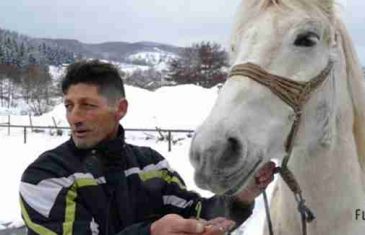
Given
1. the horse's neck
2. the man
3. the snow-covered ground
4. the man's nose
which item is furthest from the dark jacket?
the snow-covered ground

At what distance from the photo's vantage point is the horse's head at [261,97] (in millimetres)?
1823

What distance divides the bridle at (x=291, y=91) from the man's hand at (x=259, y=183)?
6 cm

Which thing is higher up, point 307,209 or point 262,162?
point 262,162

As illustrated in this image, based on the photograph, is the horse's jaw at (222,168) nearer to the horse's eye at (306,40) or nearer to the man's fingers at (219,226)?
the man's fingers at (219,226)

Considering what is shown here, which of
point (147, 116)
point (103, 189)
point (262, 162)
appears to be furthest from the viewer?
point (147, 116)

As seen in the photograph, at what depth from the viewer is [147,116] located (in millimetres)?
29516

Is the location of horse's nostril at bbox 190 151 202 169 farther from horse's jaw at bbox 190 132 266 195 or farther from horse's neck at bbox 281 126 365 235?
horse's neck at bbox 281 126 365 235

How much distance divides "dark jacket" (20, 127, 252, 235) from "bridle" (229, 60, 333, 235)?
243 mm

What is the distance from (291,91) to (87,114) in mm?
853

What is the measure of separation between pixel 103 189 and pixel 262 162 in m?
0.67

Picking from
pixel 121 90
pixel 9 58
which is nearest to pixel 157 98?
pixel 121 90

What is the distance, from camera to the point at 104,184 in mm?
2160

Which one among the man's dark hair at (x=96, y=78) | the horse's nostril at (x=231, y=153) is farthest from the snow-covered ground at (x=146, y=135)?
the horse's nostril at (x=231, y=153)

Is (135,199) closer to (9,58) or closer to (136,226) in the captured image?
(136,226)
